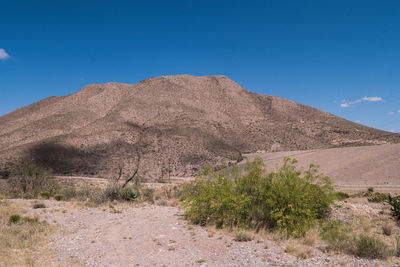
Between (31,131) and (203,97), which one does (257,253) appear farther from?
(203,97)

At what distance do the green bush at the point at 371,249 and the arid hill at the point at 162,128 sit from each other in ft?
127

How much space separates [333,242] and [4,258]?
8.95 metres

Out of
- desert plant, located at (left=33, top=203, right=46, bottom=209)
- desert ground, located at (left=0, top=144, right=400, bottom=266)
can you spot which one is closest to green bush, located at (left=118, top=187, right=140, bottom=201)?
desert ground, located at (left=0, top=144, right=400, bottom=266)

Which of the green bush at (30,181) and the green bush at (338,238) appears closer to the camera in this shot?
the green bush at (338,238)

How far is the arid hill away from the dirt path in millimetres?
33627

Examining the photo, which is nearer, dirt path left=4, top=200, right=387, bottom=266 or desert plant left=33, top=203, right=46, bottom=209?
dirt path left=4, top=200, right=387, bottom=266

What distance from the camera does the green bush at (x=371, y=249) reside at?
770 cm

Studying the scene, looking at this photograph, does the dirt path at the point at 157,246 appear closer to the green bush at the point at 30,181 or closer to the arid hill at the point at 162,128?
the green bush at the point at 30,181

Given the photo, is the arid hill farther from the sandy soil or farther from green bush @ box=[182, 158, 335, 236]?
green bush @ box=[182, 158, 335, 236]

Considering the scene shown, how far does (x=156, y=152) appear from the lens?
57656 millimetres

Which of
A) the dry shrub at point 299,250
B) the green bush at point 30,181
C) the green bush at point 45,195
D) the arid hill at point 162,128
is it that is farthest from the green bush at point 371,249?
the arid hill at point 162,128

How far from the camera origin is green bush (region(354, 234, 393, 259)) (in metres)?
7.70

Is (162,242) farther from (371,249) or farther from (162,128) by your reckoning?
(162,128)

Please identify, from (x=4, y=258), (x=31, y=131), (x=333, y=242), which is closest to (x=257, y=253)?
(x=333, y=242)
